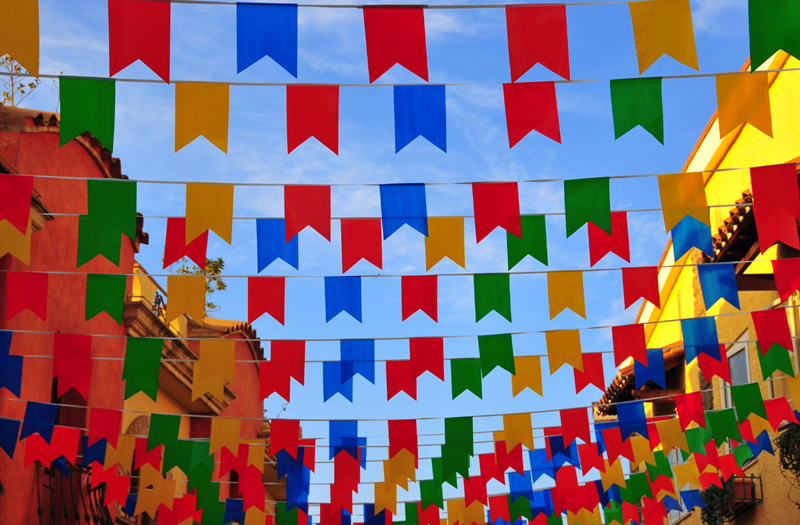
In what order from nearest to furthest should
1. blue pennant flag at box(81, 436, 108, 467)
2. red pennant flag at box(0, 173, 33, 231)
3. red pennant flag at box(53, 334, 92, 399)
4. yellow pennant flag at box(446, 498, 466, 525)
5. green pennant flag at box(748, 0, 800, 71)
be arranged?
green pennant flag at box(748, 0, 800, 71) → red pennant flag at box(0, 173, 33, 231) → red pennant flag at box(53, 334, 92, 399) → blue pennant flag at box(81, 436, 108, 467) → yellow pennant flag at box(446, 498, 466, 525)

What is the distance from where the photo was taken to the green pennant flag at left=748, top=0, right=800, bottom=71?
466cm

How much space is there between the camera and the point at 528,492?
12469 mm

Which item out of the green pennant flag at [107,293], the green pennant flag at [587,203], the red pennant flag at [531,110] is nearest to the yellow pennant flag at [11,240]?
the green pennant flag at [107,293]

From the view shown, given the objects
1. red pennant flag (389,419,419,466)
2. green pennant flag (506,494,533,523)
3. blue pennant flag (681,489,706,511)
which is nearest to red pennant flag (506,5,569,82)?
red pennant flag (389,419,419,466)

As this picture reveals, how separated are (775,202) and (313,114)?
3.62 m

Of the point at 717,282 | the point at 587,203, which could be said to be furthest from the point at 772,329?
the point at 587,203

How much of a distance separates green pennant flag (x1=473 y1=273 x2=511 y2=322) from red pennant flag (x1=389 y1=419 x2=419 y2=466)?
9.78ft

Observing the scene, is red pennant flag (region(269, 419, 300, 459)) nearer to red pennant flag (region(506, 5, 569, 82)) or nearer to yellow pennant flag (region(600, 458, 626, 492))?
yellow pennant flag (region(600, 458, 626, 492))

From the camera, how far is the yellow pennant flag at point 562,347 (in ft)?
27.0

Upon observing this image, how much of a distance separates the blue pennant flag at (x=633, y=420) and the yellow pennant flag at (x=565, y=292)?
10.7ft

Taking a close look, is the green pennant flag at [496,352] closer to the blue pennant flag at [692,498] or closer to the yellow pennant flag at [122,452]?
the yellow pennant flag at [122,452]

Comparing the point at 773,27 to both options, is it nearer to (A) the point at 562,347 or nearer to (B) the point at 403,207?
(B) the point at 403,207

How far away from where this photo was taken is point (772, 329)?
819 centimetres

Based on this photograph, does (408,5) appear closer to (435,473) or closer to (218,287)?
(435,473)
